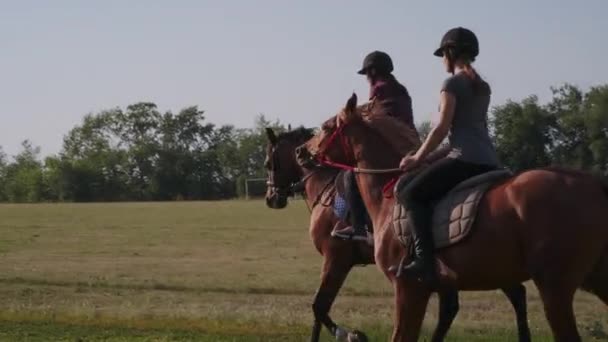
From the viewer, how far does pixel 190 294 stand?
70.9ft

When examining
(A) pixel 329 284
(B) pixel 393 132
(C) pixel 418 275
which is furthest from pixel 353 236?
(C) pixel 418 275

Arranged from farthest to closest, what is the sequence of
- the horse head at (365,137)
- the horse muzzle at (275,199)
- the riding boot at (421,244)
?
the horse muzzle at (275,199) < the horse head at (365,137) < the riding boot at (421,244)

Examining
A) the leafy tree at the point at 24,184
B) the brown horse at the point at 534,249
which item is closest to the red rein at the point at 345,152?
the brown horse at the point at 534,249

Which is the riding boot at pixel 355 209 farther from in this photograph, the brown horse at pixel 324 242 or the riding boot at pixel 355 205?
the brown horse at pixel 324 242

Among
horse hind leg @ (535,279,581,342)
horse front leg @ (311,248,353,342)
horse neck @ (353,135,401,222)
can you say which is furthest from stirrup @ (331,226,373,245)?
horse hind leg @ (535,279,581,342)

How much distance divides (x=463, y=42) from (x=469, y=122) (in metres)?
0.65

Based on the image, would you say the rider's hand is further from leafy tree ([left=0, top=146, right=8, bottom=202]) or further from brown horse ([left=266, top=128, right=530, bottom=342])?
leafy tree ([left=0, top=146, right=8, bottom=202])

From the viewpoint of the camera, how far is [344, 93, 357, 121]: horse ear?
8.28 meters

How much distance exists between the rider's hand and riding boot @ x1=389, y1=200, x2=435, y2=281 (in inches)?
15.8

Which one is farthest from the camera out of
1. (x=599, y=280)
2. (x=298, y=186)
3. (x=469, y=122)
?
(x=298, y=186)

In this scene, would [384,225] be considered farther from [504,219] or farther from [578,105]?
[578,105]

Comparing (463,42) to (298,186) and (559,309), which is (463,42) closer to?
(559,309)

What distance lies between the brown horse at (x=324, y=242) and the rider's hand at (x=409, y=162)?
8.21ft

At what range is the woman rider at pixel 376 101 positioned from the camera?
10.3 meters
